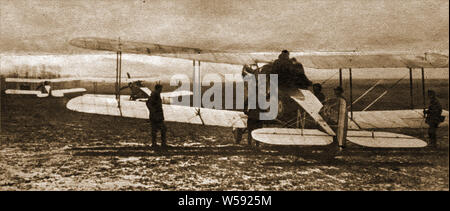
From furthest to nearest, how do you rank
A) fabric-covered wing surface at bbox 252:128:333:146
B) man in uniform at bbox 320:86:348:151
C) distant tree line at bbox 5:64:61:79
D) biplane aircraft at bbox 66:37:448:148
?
distant tree line at bbox 5:64:61:79, man in uniform at bbox 320:86:348:151, biplane aircraft at bbox 66:37:448:148, fabric-covered wing surface at bbox 252:128:333:146

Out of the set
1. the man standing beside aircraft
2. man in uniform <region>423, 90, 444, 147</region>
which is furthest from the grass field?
the man standing beside aircraft

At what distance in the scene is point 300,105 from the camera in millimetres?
5418

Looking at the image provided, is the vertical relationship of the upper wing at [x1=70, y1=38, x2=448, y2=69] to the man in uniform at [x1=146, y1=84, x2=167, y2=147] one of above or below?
above

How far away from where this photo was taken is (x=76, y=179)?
14.6 feet

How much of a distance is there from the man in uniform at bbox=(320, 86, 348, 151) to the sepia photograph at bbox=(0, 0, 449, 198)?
2 cm

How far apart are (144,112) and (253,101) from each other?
2.89 metres

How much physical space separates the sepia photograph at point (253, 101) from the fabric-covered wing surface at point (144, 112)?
0.10ft

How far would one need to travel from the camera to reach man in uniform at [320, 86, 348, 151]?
4727 mm

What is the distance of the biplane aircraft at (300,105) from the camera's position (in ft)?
15.0

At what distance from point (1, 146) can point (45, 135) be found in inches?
66.4

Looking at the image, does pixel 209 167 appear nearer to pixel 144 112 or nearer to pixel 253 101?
pixel 253 101

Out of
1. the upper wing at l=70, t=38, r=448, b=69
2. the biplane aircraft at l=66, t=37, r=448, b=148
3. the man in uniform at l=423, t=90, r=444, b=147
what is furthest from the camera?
the man in uniform at l=423, t=90, r=444, b=147

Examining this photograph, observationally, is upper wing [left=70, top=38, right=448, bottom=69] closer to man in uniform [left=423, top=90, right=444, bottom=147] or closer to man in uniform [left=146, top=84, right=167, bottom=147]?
man in uniform [left=423, top=90, right=444, bottom=147]
